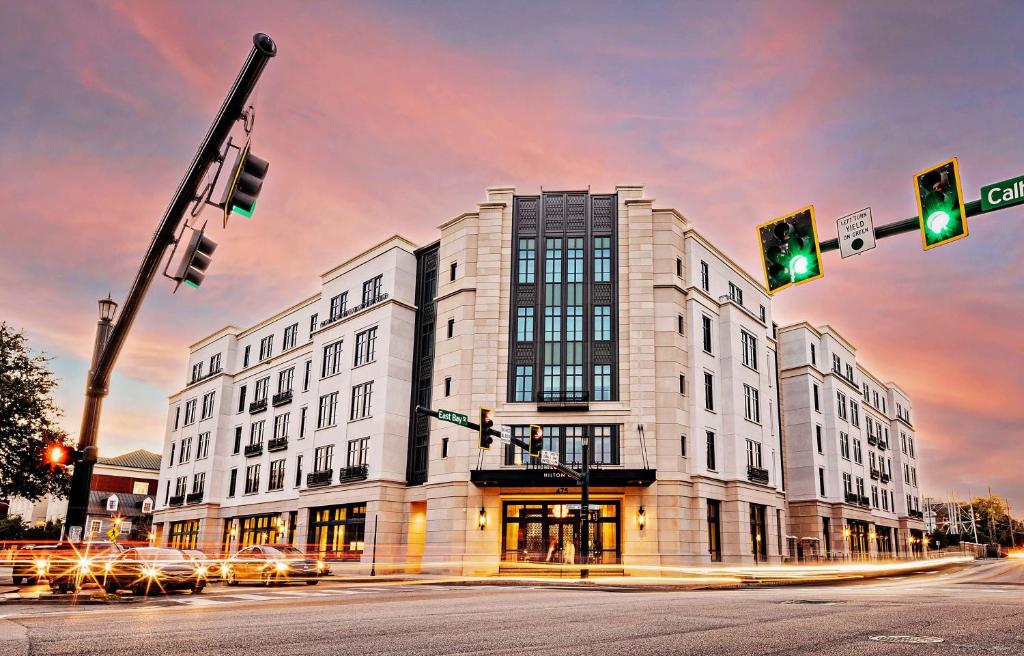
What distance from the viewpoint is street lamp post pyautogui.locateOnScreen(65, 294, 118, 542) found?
15.9 meters

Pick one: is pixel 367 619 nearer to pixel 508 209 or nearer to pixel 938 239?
pixel 938 239

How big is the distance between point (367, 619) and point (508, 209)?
36.3m

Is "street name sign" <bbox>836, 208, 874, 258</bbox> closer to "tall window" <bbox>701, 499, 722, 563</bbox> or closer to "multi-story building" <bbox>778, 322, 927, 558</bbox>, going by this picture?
"tall window" <bbox>701, 499, 722, 563</bbox>

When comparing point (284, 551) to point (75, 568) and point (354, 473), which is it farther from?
point (354, 473)

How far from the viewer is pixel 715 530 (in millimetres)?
45469

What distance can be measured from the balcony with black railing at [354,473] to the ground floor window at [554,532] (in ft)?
31.1

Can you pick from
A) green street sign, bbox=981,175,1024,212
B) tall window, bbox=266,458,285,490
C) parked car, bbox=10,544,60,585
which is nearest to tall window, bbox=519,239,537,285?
tall window, bbox=266,458,285,490

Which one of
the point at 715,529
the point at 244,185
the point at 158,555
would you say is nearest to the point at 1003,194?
the point at 244,185

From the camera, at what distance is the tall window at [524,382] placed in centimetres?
4419

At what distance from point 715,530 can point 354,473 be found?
71.8 ft

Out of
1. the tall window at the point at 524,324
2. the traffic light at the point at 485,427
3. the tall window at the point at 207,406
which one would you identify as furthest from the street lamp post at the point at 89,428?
the tall window at the point at 207,406

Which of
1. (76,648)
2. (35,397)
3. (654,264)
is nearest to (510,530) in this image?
(654,264)

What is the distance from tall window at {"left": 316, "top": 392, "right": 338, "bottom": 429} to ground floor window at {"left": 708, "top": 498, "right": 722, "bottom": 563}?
79.8 ft

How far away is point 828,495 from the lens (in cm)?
6350
